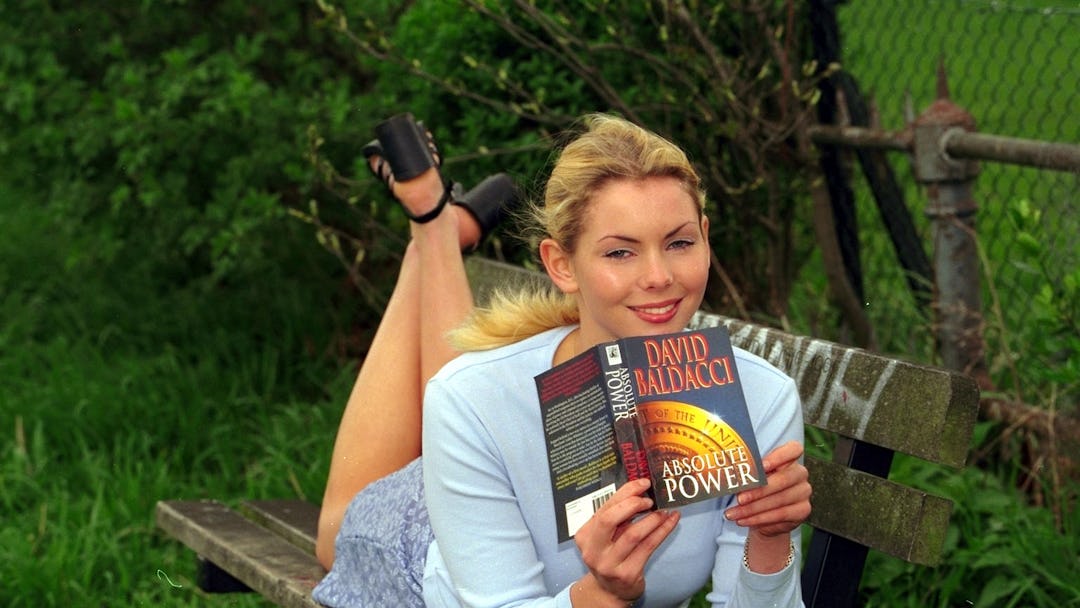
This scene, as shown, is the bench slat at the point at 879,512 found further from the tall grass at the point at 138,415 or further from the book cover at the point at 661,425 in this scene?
the tall grass at the point at 138,415

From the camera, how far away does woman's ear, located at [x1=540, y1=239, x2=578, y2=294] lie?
2.63 meters

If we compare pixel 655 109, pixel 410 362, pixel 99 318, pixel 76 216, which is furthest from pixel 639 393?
pixel 99 318

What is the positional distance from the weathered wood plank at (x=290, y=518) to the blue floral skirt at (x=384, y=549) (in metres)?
0.42

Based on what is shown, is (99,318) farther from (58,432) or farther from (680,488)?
(680,488)

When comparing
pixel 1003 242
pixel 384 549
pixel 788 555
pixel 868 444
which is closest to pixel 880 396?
pixel 868 444

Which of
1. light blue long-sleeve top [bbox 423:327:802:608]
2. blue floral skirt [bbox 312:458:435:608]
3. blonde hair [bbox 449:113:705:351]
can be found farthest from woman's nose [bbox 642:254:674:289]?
blue floral skirt [bbox 312:458:435:608]

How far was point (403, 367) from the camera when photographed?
353 centimetres

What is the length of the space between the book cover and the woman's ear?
41 centimetres

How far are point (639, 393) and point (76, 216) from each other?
412 centimetres

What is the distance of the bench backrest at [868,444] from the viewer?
2.63m

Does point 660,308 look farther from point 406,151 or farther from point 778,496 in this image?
point 406,151

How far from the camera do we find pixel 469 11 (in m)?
4.71

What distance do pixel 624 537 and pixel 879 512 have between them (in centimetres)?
77

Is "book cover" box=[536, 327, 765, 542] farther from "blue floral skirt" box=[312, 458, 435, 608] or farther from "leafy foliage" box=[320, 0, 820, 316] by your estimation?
"leafy foliage" box=[320, 0, 820, 316]
